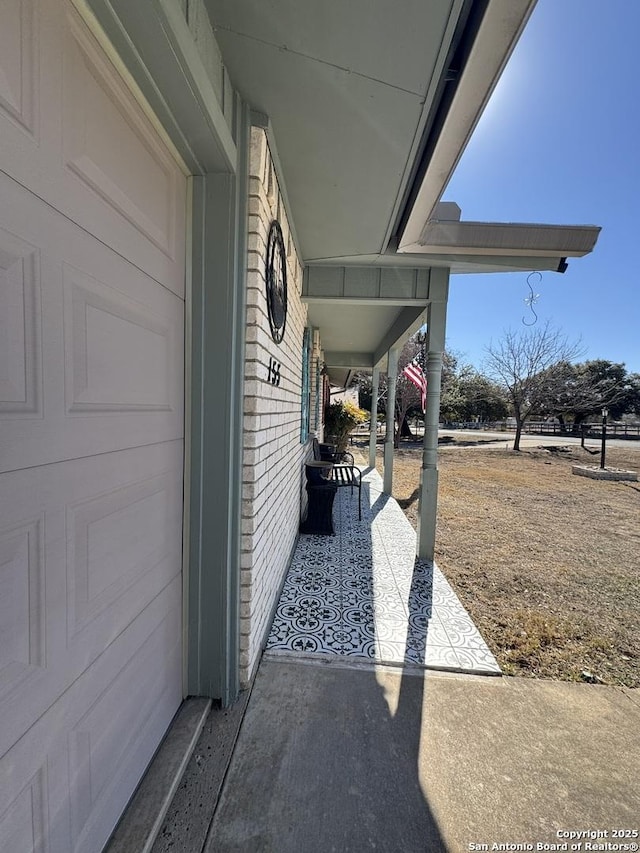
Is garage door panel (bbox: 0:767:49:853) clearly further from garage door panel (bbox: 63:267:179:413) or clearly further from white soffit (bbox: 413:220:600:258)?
white soffit (bbox: 413:220:600:258)

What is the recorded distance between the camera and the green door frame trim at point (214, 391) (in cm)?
143

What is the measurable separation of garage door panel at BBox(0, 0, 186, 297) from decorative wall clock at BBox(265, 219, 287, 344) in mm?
639

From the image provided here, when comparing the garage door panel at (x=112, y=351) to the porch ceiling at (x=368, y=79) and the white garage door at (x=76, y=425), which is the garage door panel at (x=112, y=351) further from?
the porch ceiling at (x=368, y=79)

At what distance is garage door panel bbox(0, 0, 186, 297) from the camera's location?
69 cm

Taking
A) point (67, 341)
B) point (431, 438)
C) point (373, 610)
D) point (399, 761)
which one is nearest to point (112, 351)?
point (67, 341)

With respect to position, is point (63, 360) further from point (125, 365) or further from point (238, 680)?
point (238, 680)

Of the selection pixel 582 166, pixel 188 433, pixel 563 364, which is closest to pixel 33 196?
pixel 188 433

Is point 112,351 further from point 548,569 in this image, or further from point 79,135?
point 548,569

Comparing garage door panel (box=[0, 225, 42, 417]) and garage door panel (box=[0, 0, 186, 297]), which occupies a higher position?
garage door panel (box=[0, 0, 186, 297])


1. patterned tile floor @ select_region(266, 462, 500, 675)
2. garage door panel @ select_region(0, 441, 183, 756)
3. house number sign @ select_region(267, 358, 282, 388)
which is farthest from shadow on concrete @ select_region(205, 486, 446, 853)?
house number sign @ select_region(267, 358, 282, 388)

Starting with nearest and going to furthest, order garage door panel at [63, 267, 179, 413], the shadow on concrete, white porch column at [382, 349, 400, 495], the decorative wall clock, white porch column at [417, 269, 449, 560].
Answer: garage door panel at [63, 267, 179, 413] → the shadow on concrete → the decorative wall clock → white porch column at [417, 269, 449, 560] → white porch column at [382, 349, 400, 495]

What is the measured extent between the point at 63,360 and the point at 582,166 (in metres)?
5.60

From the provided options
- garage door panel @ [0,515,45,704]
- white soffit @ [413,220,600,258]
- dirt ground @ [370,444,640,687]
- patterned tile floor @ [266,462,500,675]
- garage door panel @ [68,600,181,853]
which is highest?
white soffit @ [413,220,600,258]

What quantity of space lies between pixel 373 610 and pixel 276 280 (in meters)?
2.32
